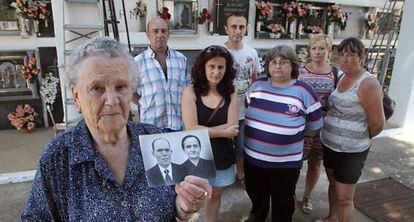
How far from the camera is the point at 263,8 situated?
18.3 feet

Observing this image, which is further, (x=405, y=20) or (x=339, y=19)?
(x=339, y=19)

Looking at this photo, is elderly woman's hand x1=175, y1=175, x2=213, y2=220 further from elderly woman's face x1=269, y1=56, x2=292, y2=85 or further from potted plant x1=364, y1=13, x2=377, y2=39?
potted plant x1=364, y1=13, x2=377, y2=39

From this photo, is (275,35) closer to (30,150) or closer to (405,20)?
(405,20)

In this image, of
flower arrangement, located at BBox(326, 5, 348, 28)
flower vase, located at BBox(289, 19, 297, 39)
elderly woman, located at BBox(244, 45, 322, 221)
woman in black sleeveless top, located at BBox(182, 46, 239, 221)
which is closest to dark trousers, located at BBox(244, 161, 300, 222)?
elderly woman, located at BBox(244, 45, 322, 221)

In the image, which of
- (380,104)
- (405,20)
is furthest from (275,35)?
(380,104)

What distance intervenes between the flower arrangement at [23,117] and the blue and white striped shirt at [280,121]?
4265mm

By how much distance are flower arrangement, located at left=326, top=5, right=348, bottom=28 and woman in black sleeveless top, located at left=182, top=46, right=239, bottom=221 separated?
4995 millimetres

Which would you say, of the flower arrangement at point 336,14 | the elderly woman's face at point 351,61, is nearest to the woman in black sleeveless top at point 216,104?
the elderly woman's face at point 351,61

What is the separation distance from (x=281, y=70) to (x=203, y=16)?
11.1 feet

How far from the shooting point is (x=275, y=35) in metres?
5.94

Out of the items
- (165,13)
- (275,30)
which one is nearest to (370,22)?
(275,30)

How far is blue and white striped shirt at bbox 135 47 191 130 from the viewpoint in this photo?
2.51 metres

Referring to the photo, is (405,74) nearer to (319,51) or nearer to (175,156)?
(319,51)

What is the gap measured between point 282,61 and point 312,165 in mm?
1162
